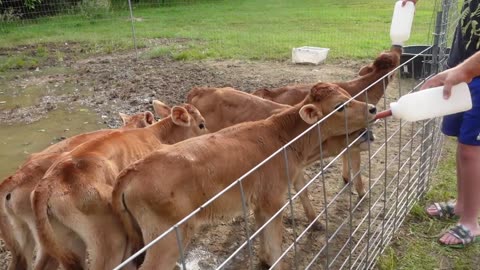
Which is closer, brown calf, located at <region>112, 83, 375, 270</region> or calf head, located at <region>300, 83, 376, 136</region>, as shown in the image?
brown calf, located at <region>112, 83, 375, 270</region>

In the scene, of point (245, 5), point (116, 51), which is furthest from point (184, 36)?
point (245, 5)

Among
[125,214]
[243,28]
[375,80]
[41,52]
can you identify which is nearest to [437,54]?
[375,80]

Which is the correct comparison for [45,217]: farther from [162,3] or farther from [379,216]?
[162,3]

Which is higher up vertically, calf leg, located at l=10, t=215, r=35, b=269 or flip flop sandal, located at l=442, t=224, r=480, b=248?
calf leg, located at l=10, t=215, r=35, b=269

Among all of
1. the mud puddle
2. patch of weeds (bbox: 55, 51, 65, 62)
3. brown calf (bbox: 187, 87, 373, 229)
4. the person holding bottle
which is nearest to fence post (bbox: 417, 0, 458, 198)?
the person holding bottle

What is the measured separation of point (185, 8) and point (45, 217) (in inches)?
721

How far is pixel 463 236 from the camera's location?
14.4 feet

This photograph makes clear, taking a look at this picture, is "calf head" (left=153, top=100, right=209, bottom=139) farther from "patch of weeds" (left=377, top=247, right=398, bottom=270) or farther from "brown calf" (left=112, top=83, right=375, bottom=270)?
"patch of weeds" (left=377, top=247, right=398, bottom=270)

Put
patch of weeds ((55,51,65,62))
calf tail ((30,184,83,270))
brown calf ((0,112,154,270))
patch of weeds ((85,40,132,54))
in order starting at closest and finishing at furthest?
calf tail ((30,184,83,270)), brown calf ((0,112,154,270)), patch of weeds ((55,51,65,62)), patch of weeds ((85,40,132,54))

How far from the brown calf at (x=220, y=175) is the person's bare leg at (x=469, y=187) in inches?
34.7

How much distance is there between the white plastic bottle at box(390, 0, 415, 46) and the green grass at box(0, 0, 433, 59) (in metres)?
5.87

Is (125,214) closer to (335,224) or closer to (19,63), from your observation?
(335,224)

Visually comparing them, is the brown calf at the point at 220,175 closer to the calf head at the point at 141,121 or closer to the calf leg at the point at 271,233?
the calf leg at the point at 271,233

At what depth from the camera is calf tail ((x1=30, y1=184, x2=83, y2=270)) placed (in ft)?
11.6
